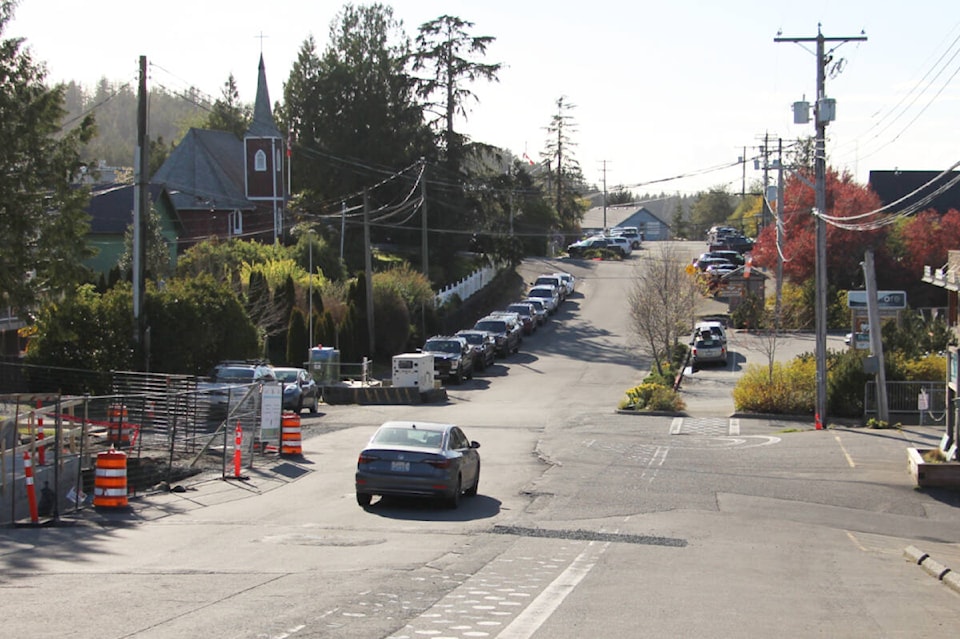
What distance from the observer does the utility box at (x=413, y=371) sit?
136 ft

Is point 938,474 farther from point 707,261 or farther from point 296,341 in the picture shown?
point 707,261

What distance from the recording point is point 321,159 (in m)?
78.9

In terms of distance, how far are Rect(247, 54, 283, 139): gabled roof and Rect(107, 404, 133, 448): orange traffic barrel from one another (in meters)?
60.3

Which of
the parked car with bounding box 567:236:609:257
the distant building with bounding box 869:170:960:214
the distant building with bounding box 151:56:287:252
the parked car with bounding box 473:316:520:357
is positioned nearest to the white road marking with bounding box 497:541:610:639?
the parked car with bounding box 473:316:520:357

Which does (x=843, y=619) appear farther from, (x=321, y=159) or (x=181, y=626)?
(x=321, y=159)

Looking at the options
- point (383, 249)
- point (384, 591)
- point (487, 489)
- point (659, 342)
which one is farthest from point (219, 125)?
point (384, 591)

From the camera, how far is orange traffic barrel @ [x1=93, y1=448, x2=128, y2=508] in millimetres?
18125

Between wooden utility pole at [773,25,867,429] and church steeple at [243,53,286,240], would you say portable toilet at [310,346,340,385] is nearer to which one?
wooden utility pole at [773,25,867,429]

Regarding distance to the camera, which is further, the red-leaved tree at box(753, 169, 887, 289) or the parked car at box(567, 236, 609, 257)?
the parked car at box(567, 236, 609, 257)

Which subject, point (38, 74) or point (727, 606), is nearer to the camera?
point (727, 606)

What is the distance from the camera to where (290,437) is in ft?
84.5

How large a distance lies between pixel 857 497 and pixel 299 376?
20.3 metres

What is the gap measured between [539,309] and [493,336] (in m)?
13.1

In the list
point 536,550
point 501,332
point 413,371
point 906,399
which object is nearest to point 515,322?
point 501,332
